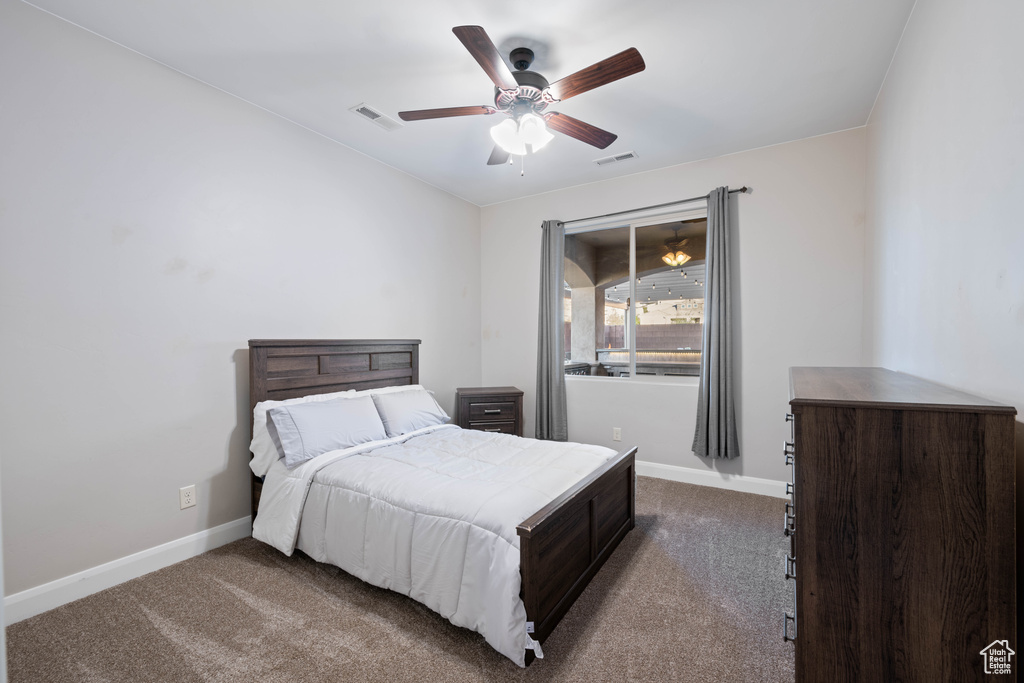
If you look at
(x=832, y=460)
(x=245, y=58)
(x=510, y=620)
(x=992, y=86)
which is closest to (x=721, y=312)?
(x=992, y=86)

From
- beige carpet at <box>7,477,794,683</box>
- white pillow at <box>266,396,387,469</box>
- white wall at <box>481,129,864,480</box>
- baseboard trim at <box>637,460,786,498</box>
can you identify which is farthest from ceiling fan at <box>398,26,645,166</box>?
baseboard trim at <box>637,460,786,498</box>

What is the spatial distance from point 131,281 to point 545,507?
239 centimetres

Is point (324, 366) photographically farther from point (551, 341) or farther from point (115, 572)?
point (551, 341)

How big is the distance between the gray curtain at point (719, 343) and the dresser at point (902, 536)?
7.78 feet

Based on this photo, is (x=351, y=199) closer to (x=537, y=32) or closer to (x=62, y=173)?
(x=62, y=173)

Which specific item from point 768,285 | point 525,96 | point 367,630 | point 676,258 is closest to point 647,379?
point 676,258

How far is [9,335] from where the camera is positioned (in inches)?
78.2

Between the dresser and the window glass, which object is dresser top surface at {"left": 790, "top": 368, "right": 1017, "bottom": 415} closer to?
the dresser

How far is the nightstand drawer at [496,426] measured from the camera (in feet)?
13.5

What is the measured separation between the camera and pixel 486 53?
73.9 inches

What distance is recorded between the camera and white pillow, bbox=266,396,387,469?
2566mm

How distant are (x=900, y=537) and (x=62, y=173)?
11.5 ft

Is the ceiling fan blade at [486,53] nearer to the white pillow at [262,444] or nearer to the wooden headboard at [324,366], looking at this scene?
the wooden headboard at [324,366]

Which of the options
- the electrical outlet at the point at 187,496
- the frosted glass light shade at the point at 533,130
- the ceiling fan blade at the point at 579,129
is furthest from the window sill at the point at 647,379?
the electrical outlet at the point at 187,496
